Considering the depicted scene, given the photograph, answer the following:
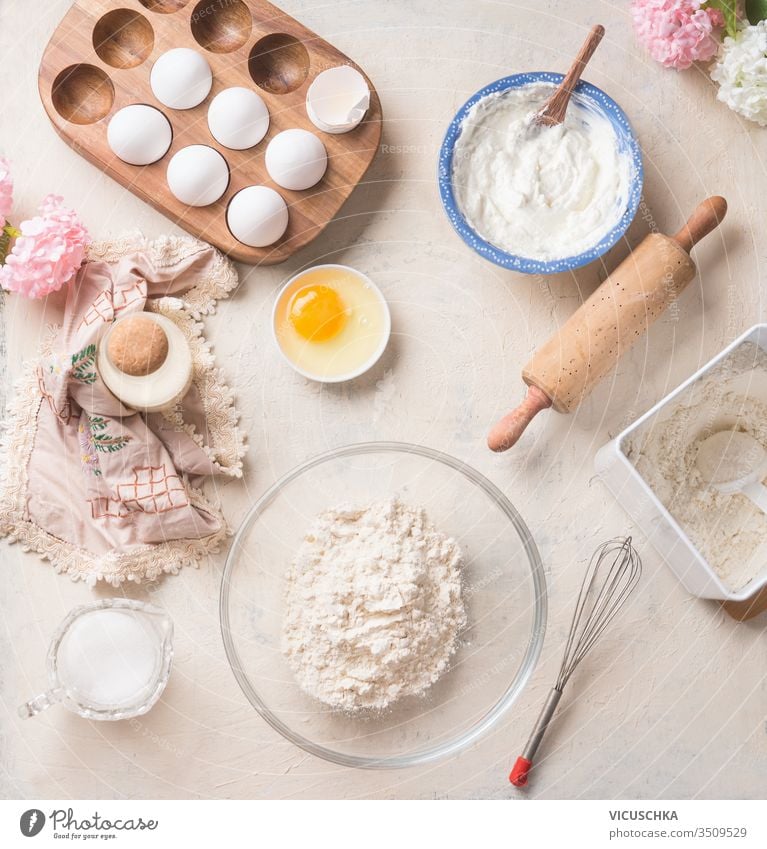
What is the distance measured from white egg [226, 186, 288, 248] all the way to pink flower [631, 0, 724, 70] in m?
0.59

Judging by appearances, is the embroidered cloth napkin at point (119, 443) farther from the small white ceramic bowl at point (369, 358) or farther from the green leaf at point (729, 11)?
the green leaf at point (729, 11)

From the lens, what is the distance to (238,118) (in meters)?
1.13

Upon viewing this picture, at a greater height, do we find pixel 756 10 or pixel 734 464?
pixel 756 10

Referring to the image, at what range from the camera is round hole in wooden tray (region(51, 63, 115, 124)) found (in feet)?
3.84

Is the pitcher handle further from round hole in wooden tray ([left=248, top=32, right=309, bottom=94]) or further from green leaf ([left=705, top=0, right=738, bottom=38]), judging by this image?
green leaf ([left=705, top=0, right=738, bottom=38])

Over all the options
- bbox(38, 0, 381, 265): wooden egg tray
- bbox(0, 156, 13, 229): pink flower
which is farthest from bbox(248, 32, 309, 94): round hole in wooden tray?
bbox(0, 156, 13, 229): pink flower

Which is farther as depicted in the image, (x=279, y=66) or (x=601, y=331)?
(x=279, y=66)

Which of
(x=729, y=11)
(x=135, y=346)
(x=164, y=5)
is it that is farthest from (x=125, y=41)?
(x=729, y=11)

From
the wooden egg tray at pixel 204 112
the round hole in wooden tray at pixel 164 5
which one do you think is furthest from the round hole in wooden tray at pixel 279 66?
the round hole in wooden tray at pixel 164 5

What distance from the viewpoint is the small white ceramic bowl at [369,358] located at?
1.15 metres

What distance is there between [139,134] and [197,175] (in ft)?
0.31

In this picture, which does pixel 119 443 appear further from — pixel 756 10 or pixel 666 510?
pixel 756 10

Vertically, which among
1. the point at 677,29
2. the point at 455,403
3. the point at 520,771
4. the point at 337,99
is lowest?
the point at 520,771

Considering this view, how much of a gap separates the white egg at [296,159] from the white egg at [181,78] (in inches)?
4.9
